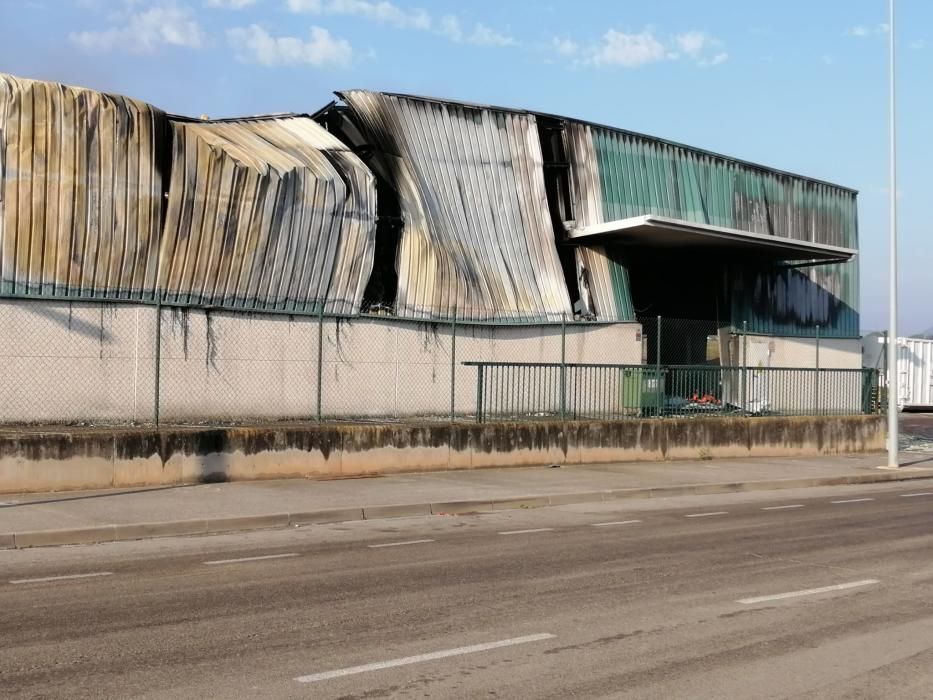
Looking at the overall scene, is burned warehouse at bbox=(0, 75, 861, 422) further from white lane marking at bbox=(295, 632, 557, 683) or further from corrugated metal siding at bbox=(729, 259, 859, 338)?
white lane marking at bbox=(295, 632, 557, 683)

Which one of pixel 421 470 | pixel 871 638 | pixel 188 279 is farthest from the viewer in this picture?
pixel 188 279

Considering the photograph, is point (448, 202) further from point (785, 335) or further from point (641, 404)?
point (785, 335)

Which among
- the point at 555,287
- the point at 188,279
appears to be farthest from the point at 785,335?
the point at 188,279

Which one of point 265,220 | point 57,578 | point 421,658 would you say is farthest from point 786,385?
point 421,658

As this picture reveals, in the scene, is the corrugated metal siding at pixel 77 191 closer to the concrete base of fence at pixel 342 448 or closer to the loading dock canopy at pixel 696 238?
the concrete base of fence at pixel 342 448

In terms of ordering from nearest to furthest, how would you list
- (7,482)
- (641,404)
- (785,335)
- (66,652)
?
(66,652) < (7,482) < (641,404) < (785,335)

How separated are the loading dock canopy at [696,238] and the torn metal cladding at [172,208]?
20.3 ft

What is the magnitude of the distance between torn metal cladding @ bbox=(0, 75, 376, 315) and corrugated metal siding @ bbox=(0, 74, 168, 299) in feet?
0.07

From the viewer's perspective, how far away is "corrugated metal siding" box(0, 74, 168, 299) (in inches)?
729

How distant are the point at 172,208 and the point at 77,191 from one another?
175 cm

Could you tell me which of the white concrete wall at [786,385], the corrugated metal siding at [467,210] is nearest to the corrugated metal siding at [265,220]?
the corrugated metal siding at [467,210]

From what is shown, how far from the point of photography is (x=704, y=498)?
17.3 m

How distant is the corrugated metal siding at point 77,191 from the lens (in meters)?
18.5

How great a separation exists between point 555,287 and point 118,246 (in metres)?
10.9
